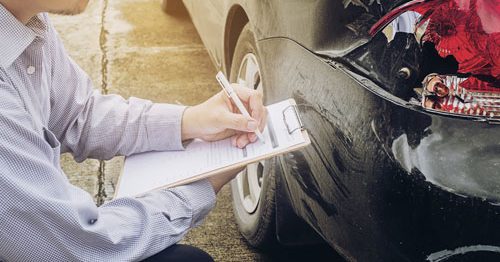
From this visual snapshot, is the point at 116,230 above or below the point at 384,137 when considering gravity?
below

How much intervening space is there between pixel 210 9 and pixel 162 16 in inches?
88.6

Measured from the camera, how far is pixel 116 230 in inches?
56.2

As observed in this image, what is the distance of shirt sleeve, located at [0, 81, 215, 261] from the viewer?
4.09ft

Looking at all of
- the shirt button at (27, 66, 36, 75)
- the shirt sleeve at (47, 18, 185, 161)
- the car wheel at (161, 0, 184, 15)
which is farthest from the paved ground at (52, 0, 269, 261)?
the shirt button at (27, 66, 36, 75)

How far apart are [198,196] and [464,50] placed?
0.70 m

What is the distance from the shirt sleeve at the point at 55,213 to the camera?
1.25 m

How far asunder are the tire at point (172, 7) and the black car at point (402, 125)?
3641mm

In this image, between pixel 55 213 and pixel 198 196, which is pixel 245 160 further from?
pixel 55 213

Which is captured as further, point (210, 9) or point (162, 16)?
point (162, 16)

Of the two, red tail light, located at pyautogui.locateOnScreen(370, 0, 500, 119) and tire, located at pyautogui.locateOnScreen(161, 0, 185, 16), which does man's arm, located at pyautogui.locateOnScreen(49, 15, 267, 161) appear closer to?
red tail light, located at pyautogui.locateOnScreen(370, 0, 500, 119)

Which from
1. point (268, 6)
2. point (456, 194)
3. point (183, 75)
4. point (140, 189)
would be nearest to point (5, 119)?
point (140, 189)

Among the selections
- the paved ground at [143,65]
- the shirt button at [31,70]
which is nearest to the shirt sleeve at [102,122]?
the shirt button at [31,70]

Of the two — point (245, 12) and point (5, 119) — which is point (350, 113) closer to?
point (5, 119)

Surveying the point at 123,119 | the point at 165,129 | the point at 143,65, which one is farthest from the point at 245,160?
the point at 143,65
